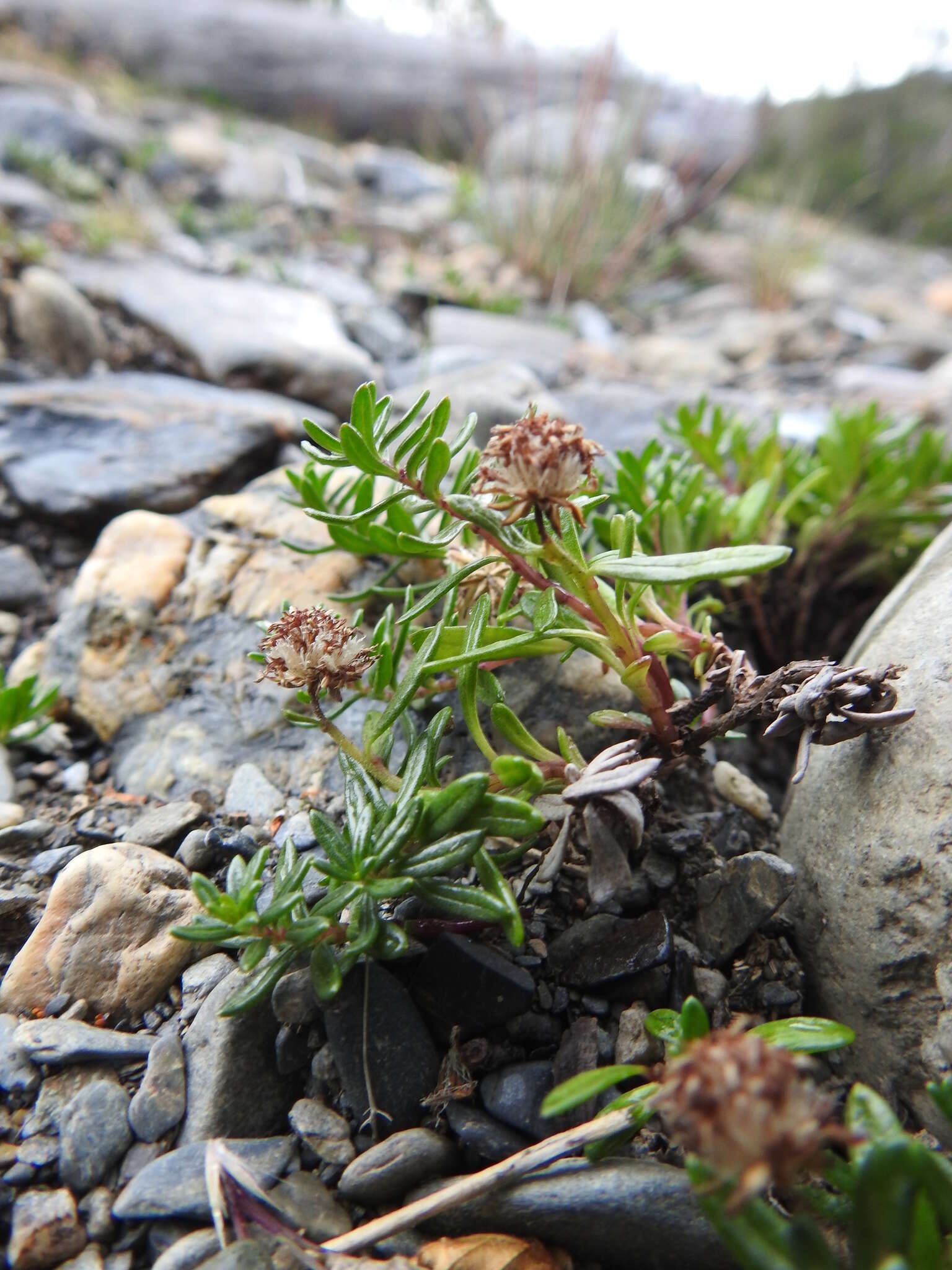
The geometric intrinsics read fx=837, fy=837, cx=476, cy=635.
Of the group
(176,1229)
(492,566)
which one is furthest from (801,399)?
(176,1229)

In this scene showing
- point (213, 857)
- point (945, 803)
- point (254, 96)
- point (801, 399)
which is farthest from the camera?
point (254, 96)

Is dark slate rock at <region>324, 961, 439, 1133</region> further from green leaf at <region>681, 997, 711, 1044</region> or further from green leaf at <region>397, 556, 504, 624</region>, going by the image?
green leaf at <region>397, 556, 504, 624</region>

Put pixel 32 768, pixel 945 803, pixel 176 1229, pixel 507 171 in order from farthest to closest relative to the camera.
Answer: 1. pixel 507 171
2. pixel 32 768
3. pixel 945 803
4. pixel 176 1229

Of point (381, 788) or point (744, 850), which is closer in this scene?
point (381, 788)

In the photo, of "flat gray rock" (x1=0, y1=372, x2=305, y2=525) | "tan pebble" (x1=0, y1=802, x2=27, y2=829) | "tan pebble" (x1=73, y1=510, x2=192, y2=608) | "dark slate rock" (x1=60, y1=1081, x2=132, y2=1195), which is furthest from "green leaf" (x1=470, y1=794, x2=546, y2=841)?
"flat gray rock" (x1=0, y1=372, x2=305, y2=525)

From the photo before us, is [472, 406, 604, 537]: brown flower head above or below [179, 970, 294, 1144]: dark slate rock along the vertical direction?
above

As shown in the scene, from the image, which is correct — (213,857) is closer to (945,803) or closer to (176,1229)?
(176,1229)
